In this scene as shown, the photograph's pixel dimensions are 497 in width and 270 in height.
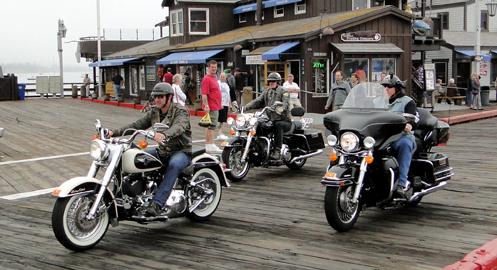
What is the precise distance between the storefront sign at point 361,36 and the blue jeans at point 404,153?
17.0 metres

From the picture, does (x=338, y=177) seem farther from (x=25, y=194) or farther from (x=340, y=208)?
(x=25, y=194)

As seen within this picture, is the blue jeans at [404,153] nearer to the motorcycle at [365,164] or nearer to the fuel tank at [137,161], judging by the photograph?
the motorcycle at [365,164]

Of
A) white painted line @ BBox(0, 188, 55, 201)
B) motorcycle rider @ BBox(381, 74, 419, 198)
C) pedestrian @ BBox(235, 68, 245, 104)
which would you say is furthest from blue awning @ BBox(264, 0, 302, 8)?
motorcycle rider @ BBox(381, 74, 419, 198)

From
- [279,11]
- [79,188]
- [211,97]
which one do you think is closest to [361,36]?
[279,11]

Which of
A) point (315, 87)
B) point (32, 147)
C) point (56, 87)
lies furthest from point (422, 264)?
point (56, 87)

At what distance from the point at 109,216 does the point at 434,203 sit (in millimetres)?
4287

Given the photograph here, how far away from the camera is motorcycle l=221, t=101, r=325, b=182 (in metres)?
9.11

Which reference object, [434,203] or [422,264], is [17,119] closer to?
[434,203]

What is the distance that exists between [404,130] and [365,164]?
77 cm

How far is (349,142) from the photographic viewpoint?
5.95m

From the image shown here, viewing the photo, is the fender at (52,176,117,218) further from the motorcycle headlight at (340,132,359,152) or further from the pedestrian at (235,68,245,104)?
the pedestrian at (235,68,245,104)

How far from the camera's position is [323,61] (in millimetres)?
22922

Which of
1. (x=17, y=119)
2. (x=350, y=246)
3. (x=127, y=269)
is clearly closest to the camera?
(x=127, y=269)

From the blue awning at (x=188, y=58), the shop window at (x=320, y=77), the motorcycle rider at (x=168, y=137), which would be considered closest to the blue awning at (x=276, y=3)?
the blue awning at (x=188, y=58)
